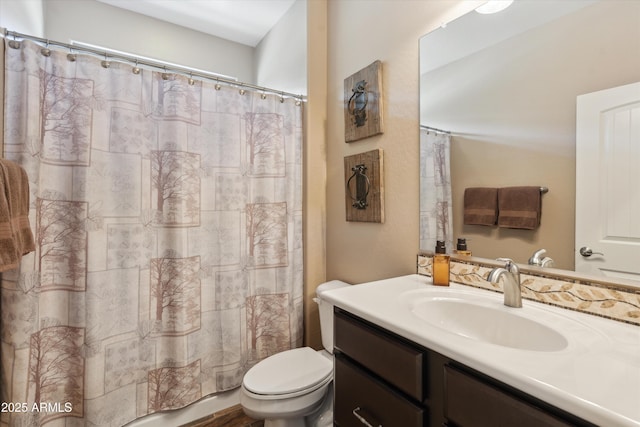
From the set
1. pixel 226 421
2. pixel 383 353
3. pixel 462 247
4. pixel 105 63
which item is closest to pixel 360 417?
pixel 383 353

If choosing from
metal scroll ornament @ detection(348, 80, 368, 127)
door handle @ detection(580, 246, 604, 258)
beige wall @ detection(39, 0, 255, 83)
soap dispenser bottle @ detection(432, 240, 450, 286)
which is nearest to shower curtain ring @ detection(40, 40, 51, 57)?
beige wall @ detection(39, 0, 255, 83)

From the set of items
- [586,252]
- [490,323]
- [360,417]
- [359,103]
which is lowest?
[360,417]

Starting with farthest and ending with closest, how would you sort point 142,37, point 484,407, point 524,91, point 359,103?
point 142,37
point 359,103
point 524,91
point 484,407

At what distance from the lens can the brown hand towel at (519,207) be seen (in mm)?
1001

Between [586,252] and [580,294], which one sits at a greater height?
[586,252]

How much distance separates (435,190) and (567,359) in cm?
81

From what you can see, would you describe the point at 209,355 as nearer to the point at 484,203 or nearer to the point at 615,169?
the point at 484,203

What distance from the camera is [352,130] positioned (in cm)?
171

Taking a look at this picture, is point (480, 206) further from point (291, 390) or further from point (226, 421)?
point (226, 421)

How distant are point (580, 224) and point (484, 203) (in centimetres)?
30

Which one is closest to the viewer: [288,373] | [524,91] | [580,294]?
[580,294]

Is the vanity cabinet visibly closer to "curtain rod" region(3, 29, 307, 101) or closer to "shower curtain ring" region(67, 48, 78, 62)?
"curtain rod" region(3, 29, 307, 101)

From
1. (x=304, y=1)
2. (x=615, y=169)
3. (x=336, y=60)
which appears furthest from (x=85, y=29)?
(x=615, y=169)

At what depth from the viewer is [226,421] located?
1.67 meters
